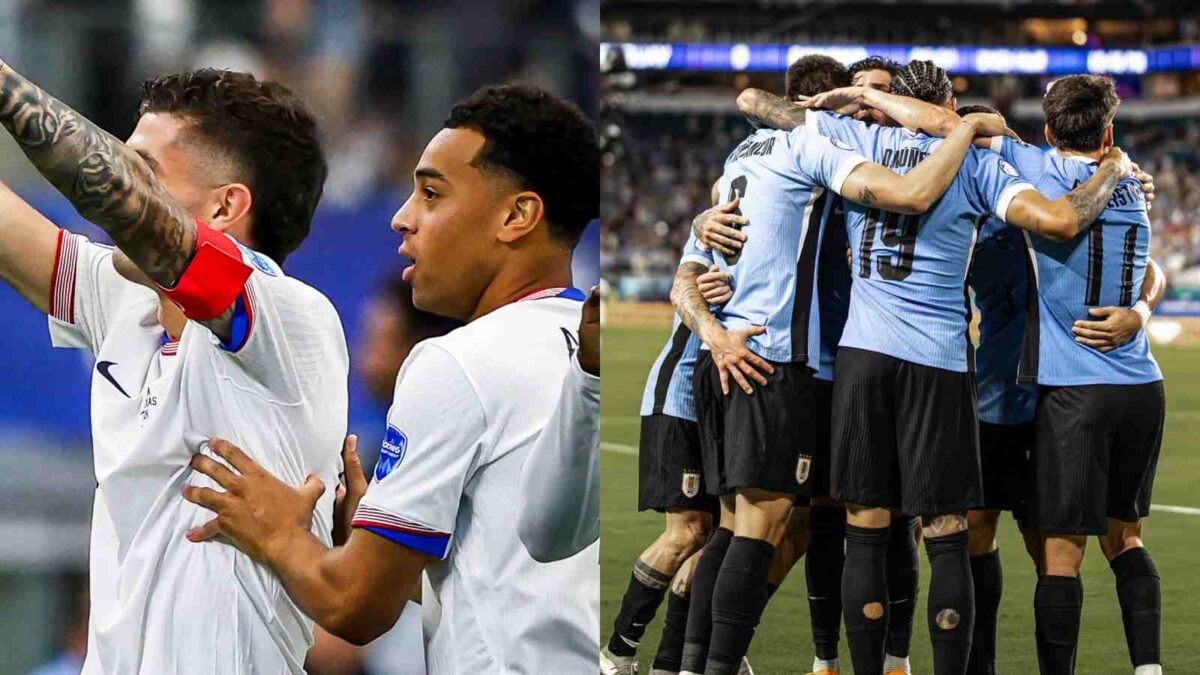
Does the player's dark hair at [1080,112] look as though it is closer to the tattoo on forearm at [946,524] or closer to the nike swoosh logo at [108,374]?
the tattoo on forearm at [946,524]

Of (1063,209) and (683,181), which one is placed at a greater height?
(1063,209)

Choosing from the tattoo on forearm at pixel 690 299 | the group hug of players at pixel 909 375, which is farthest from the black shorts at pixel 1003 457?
the tattoo on forearm at pixel 690 299

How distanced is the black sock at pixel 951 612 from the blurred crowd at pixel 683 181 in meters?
22.1

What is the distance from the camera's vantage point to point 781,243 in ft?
11.7

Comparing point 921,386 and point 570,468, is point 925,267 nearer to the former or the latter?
point 921,386

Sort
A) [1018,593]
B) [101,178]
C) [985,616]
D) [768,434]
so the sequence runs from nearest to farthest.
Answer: [101,178] < [768,434] < [985,616] < [1018,593]

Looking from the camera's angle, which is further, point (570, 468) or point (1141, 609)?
point (1141, 609)

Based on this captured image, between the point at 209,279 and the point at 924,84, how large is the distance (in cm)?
249

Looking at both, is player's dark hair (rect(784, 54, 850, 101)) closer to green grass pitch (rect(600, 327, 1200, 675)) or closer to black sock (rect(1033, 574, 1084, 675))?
black sock (rect(1033, 574, 1084, 675))

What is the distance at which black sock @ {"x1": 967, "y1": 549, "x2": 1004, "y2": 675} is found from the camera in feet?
12.1

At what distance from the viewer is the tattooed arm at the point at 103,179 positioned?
1.44 metres

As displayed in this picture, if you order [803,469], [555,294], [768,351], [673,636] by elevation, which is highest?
[555,294]

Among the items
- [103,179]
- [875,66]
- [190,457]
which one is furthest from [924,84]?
[103,179]

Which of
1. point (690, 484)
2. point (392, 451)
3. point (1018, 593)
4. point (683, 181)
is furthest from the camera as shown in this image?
point (683, 181)
